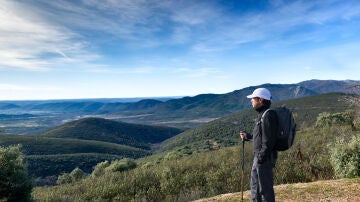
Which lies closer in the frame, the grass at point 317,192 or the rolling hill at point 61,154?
the grass at point 317,192

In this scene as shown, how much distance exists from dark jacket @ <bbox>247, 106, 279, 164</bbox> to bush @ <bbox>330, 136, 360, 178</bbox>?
32.0ft

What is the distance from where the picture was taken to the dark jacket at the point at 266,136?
780cm

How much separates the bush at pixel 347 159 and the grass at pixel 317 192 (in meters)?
Result: 2.54

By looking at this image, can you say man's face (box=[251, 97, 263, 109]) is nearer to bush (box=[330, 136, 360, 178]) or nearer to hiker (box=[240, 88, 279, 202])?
hiker (box=[240, 88, 279, 202])

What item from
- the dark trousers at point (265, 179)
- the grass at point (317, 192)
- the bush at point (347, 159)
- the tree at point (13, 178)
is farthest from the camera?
the tree at point (13, 178)

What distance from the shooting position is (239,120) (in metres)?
197

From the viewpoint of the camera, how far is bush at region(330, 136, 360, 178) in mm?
15875

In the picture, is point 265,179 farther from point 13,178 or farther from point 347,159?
point 13,178

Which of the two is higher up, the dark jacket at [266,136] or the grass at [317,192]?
the dark jacket at [266,136]

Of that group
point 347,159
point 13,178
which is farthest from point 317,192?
point 13,178

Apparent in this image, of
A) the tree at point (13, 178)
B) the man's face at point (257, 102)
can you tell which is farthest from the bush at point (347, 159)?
the tree at point (13, 178)

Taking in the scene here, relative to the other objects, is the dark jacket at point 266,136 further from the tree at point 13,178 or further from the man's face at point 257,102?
the tree at point 13,178

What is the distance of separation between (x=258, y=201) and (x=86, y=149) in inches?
5800

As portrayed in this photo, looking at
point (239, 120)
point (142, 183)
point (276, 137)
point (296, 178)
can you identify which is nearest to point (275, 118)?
point (276, 137)
